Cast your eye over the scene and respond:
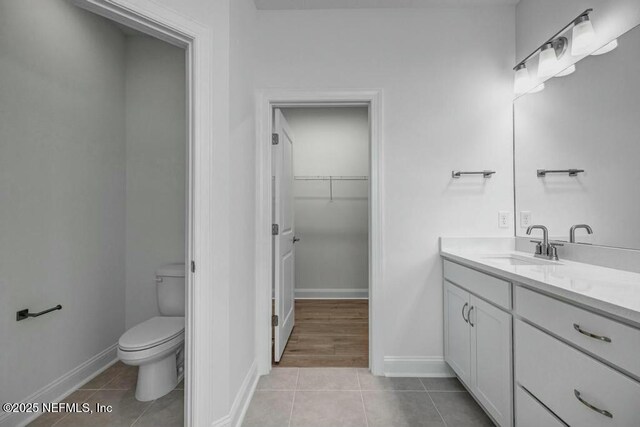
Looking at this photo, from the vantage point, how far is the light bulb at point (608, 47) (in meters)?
1.48

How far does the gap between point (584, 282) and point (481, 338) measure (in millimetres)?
619

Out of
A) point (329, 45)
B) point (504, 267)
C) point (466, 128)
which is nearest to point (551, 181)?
point (466, 128)

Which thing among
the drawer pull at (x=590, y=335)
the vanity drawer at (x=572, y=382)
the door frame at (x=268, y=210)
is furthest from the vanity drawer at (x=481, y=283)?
the door frame at (x=268, y=210)

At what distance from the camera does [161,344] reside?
5.94 feet

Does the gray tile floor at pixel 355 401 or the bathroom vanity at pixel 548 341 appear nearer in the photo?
the bathroom vanity at pixel 548 341

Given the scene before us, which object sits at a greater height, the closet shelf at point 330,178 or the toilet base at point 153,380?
the closet shelf at point 330,178

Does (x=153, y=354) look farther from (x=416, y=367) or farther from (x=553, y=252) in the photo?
(x=553, y=252)

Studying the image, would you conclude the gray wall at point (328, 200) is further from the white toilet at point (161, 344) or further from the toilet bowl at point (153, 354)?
the toilet bowl at point (153, 354)

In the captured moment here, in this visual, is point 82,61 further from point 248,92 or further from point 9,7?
point 248,92

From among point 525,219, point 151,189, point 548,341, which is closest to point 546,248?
point 525,219

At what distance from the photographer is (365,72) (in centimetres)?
219

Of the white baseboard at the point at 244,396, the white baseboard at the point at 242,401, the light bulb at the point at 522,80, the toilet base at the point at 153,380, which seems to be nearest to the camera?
the white baseboard at the point at 242,401

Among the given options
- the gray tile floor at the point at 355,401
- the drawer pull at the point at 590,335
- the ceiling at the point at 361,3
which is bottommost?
the gray tile floor at the point at 355,401

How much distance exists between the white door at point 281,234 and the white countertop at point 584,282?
1.27m
